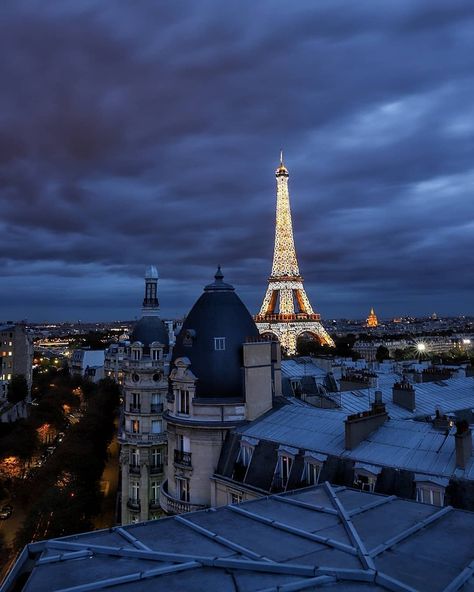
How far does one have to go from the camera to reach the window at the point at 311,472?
25000 millimetres

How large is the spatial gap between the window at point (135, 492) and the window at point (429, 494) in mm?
31127

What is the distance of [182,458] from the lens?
99.9 ft

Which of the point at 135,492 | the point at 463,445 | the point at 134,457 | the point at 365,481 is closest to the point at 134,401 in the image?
the point at 134,457

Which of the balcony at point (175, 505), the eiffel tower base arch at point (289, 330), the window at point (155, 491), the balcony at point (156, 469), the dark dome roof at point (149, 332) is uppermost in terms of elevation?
the eiffel tower base arch at point (289, 330)

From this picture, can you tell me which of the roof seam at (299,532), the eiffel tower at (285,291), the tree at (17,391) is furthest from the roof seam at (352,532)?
the eiffel tower at (285,291)

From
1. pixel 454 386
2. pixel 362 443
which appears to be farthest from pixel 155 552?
pixel 454 386

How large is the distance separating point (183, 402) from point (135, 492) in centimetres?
2069

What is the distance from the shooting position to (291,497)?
65.5 feet

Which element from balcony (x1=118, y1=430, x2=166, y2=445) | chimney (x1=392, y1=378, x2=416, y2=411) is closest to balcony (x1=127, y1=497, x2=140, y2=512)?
balcony (x1=118, y1=430, x2=166, y2=445)

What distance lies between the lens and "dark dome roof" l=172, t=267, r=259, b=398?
31.0 m

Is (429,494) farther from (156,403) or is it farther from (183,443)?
(156,403)

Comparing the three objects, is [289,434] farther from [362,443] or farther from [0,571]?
[0,571]

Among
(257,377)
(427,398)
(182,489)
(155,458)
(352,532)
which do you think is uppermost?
(257,377)

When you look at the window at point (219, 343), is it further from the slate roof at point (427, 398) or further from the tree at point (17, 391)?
the tree at point (17, 391)
